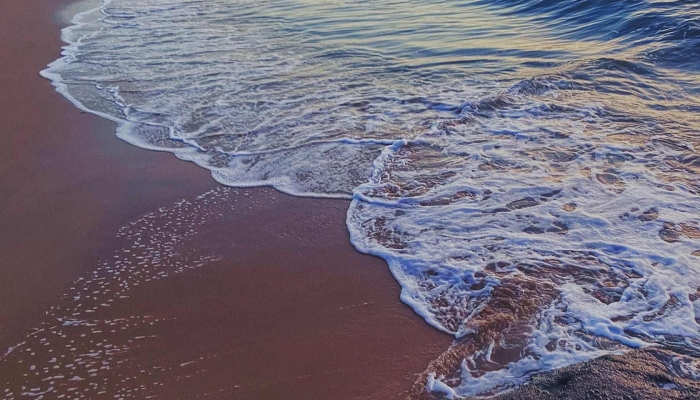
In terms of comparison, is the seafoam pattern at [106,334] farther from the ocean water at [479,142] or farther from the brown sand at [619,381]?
the brown sand at [619,381]

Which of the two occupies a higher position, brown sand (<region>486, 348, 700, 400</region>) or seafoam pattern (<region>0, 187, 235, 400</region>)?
seafoam pattern (<region>0, 187, 235, 400</region>)

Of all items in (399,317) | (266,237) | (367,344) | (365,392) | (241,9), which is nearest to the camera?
(365,392)

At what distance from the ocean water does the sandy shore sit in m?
0.29

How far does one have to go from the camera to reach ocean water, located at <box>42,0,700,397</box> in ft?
10.7

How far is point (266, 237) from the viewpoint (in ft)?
13.6

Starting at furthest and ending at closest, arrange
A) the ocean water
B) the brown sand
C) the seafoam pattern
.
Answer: the ocean water, the seafoam pattern, the brown sand

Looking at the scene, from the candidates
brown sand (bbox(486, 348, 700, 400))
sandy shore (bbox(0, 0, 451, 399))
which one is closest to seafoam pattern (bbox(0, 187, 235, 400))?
sandy shore (bbox(0, 0, 451, 399))

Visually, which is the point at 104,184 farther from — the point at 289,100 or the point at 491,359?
the point at 491,359

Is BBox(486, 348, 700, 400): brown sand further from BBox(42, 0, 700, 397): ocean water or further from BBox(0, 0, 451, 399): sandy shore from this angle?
BBox(0, 0, 451, 399): sandy shore

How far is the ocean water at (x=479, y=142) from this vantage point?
3266 mm

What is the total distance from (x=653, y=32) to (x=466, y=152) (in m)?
5.42

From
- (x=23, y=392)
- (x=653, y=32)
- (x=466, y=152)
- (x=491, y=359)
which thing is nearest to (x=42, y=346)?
(x=23, y=392)

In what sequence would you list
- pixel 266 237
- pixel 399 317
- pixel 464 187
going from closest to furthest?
1. pixel 399 317
2. pixel 266 237
3. pixel 464 187

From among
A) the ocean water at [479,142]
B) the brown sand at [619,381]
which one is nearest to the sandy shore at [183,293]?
the ocean water at [479,142]
